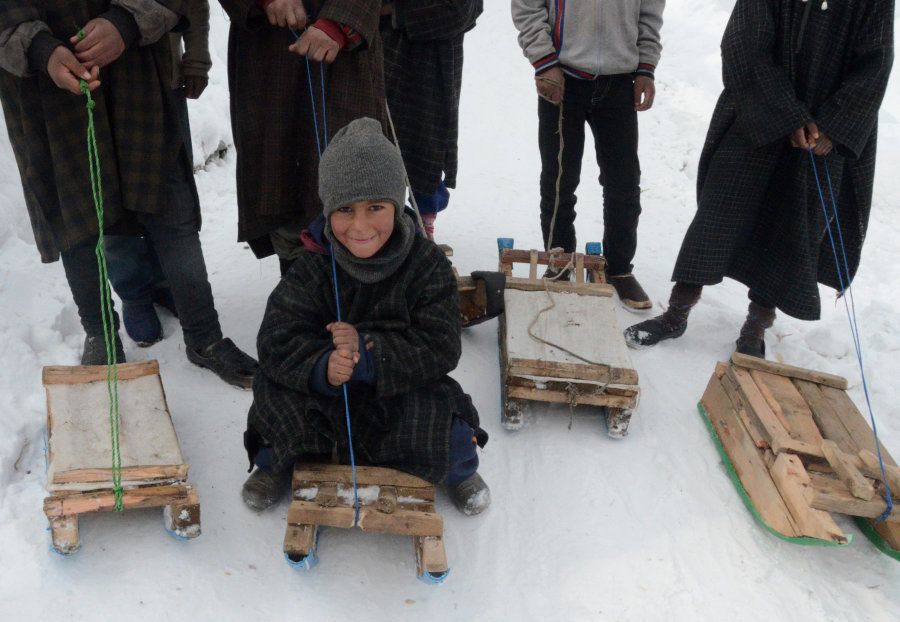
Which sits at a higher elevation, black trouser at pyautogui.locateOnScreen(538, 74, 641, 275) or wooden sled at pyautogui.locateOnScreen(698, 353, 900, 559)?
black trouser at pyautogui.locateOnScreen(538, 74, 641, 275)

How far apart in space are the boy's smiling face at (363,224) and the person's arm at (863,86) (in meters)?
1.79

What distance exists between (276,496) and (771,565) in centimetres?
157

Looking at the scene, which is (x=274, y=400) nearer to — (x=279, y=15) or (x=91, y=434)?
(x=91, y=434)

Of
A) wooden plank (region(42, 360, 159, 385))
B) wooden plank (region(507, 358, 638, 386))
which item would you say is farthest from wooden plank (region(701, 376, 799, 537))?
wooden plank (region(42, 360, 159, 385))

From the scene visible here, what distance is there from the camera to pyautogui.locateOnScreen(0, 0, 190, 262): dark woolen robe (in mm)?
2086

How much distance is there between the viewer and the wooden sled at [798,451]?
2033 millimetres

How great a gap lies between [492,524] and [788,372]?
138cm

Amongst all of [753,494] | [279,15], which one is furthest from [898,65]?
[279,15]

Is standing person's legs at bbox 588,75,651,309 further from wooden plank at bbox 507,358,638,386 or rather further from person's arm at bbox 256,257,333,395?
person's arm at bbox 256,257,333,395

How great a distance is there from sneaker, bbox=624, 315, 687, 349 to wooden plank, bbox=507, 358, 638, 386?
660 millimetres

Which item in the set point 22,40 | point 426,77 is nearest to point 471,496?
point 426,77

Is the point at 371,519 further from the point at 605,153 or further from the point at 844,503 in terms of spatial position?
the point at 605,153

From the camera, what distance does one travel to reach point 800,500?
2051 millimetres

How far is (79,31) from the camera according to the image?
6.68ft
